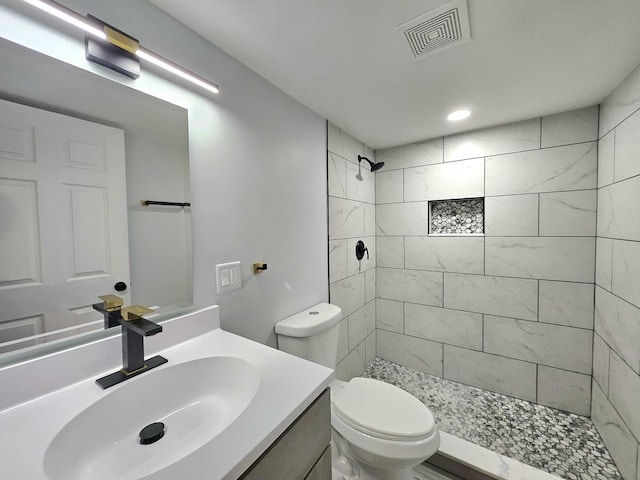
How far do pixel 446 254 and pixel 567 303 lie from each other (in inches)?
32.7

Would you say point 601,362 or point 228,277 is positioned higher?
point 228,277

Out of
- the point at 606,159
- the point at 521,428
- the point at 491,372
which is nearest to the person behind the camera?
the point at 606,159

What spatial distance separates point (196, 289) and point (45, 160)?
1.97 ft

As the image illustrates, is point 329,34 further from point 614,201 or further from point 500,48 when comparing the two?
point 614,201

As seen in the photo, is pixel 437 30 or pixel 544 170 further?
pixel 544 170

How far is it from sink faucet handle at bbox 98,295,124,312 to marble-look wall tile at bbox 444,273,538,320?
224 cm

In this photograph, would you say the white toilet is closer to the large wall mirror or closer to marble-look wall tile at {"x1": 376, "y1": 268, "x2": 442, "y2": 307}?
the large wall mirror

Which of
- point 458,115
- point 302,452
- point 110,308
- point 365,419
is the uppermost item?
point 458,115

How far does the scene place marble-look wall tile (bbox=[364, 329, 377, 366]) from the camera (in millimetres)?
2434

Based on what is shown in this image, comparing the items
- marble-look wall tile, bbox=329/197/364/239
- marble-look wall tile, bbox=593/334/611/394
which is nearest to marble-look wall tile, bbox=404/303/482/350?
marble-look wall tile, bbox=593/334/611/394

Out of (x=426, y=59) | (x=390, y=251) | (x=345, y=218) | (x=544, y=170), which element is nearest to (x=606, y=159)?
(x=544, y=170)

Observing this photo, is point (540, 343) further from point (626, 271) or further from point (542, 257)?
point (626, 271)

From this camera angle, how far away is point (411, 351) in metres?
2.44

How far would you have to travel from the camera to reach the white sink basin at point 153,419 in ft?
1.97
